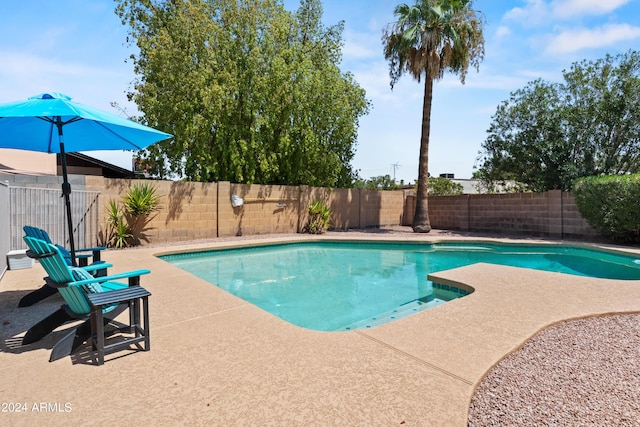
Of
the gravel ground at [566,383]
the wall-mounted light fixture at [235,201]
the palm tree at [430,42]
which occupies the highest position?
the palm tree at [430,42]

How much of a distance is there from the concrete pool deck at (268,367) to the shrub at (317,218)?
32.1 ft

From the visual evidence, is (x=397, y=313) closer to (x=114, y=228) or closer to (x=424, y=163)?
(x=114, y=228)

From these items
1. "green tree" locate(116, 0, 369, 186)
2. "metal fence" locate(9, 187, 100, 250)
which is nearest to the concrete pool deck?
"metal fence" locate(9, 187, 100, 250)

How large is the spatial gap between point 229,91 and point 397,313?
10.8 m

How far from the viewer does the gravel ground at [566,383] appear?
2160 mm

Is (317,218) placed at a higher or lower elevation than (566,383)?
higher

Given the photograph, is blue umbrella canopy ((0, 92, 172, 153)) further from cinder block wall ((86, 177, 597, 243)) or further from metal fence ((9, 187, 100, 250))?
cinder block wall ((86, 177, 597, 243))

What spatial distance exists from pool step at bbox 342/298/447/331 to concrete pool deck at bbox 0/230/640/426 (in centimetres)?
93

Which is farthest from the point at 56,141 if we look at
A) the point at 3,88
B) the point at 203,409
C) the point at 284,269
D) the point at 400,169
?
the point at 400,169

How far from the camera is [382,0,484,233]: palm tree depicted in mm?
13398

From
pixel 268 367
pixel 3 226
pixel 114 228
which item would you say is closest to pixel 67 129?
pixel 3 226

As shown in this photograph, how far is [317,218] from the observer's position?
14625 mm

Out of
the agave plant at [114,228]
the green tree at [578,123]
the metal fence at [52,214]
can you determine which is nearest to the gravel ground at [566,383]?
the metal fence at [52,214]

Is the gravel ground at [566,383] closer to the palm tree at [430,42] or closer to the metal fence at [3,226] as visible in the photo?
the metal fence at [3,226]
